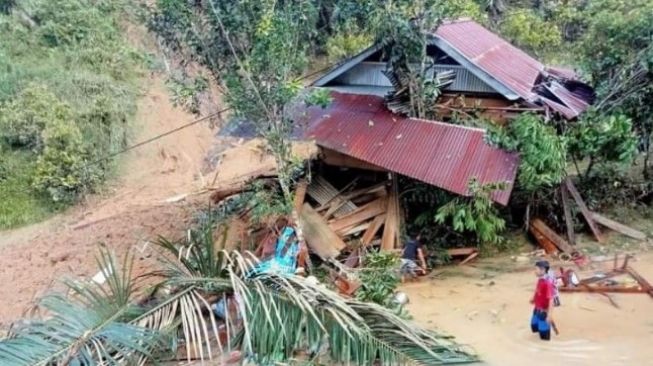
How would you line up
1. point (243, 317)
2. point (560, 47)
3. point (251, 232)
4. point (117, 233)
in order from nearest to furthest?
point (243, 317)
point (251, 232)
point (117, 233)
point (560, 47)

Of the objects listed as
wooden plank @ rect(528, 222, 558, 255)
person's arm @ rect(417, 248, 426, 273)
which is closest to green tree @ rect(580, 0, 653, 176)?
wooden plank @ rect(528, 222, 558, 255)

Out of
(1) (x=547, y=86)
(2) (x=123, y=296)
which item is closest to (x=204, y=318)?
(2) (x=123, y=296)

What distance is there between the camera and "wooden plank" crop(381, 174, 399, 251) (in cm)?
1150

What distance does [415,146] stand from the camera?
11102 mm

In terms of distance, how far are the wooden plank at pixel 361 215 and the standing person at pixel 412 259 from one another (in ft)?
3.03

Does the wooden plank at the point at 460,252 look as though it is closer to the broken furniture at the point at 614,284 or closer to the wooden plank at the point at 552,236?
the wooden plank at the point at 552,236

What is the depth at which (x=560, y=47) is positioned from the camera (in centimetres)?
2144

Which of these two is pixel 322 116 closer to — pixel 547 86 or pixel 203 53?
pixel 203 53

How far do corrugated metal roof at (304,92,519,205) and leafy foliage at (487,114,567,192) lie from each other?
18 cm

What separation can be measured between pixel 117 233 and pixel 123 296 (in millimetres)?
7116

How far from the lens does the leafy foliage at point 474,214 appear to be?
1039 centimetres

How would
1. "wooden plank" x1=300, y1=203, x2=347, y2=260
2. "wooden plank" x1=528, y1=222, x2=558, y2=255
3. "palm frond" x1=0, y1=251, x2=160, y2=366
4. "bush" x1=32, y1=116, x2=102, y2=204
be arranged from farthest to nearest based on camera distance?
"bush" x1=32, y1=116, x2=102, y2=204 → "wooden plank" x1=528, y1=222, x2=558, y2=255 → "wooden plank" x1=300, y1=203, x2=347, y2=260 → "palm frond" x1=0, y1=251, x2=160, y2=366

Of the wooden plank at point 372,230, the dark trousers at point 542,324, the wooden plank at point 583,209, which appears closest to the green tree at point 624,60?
the wooden plank at point 583,209

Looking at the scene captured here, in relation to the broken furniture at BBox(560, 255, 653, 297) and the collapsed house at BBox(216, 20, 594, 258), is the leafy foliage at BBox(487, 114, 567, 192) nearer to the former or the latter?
the collapsed house at BBox(216, 20, 594, 258)
